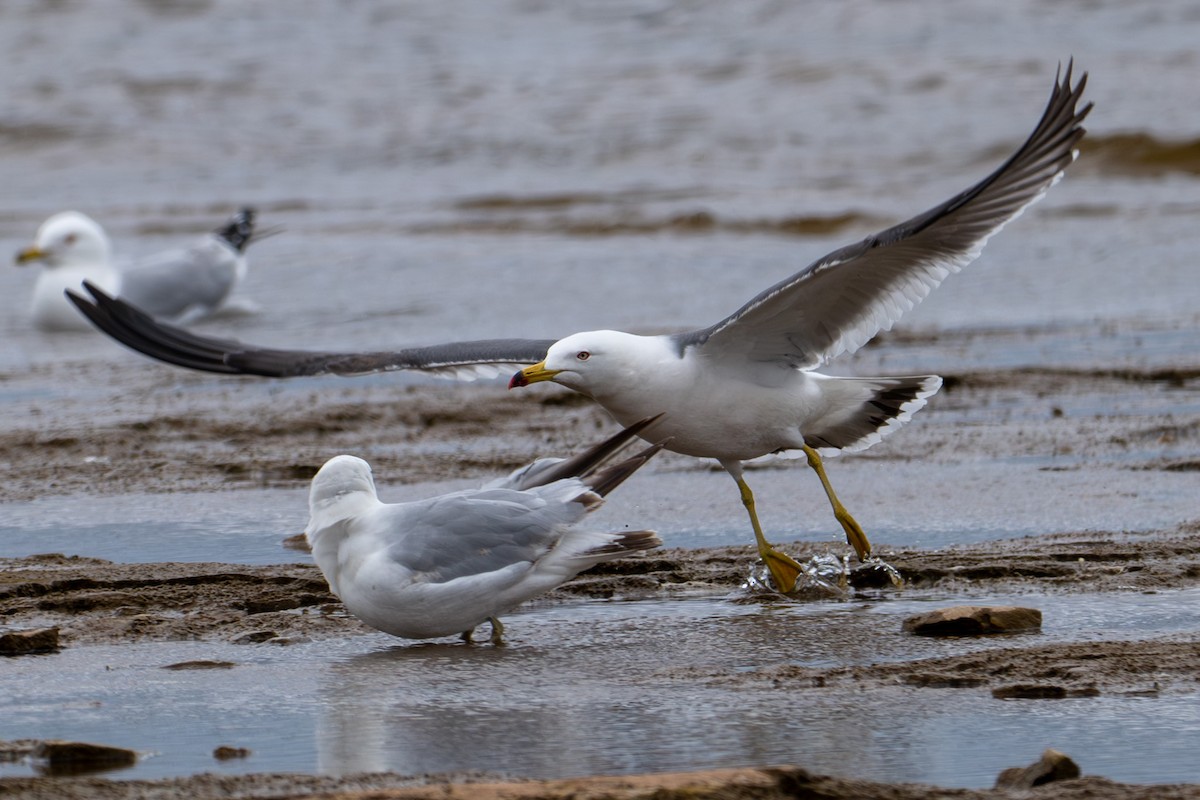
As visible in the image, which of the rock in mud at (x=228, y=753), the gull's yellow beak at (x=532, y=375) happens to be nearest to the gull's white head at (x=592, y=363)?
the gull's yellow beak at (x=532, y=375)

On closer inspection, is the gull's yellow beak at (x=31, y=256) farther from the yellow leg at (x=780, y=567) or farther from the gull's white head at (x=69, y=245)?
the yellow leg at (x=780, y=567)

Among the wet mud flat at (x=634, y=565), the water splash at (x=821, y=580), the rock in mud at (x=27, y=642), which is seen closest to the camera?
the wet mud flat at (x=634, y=565)

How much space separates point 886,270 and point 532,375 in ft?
4.31

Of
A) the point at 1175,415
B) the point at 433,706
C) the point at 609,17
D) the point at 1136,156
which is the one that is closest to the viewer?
the point at 433,706

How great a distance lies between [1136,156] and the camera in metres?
16.5

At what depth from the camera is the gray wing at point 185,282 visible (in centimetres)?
1232

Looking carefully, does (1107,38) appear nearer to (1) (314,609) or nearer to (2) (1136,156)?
(2) (1136,156)

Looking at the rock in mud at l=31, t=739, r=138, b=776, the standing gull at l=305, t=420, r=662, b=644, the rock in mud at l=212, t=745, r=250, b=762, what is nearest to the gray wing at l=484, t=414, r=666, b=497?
the standing gull at l=305, t=420, r=662, b=644

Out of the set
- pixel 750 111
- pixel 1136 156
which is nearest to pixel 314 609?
pixel 1136 156

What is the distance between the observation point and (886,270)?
5.86 metres

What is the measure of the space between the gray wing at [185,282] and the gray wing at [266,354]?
18.7 ft

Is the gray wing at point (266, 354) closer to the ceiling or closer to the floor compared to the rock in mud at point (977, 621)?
closer to the ceiling

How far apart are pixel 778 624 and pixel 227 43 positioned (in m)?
22.2

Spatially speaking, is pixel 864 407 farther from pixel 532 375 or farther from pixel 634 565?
pixel 532 375
